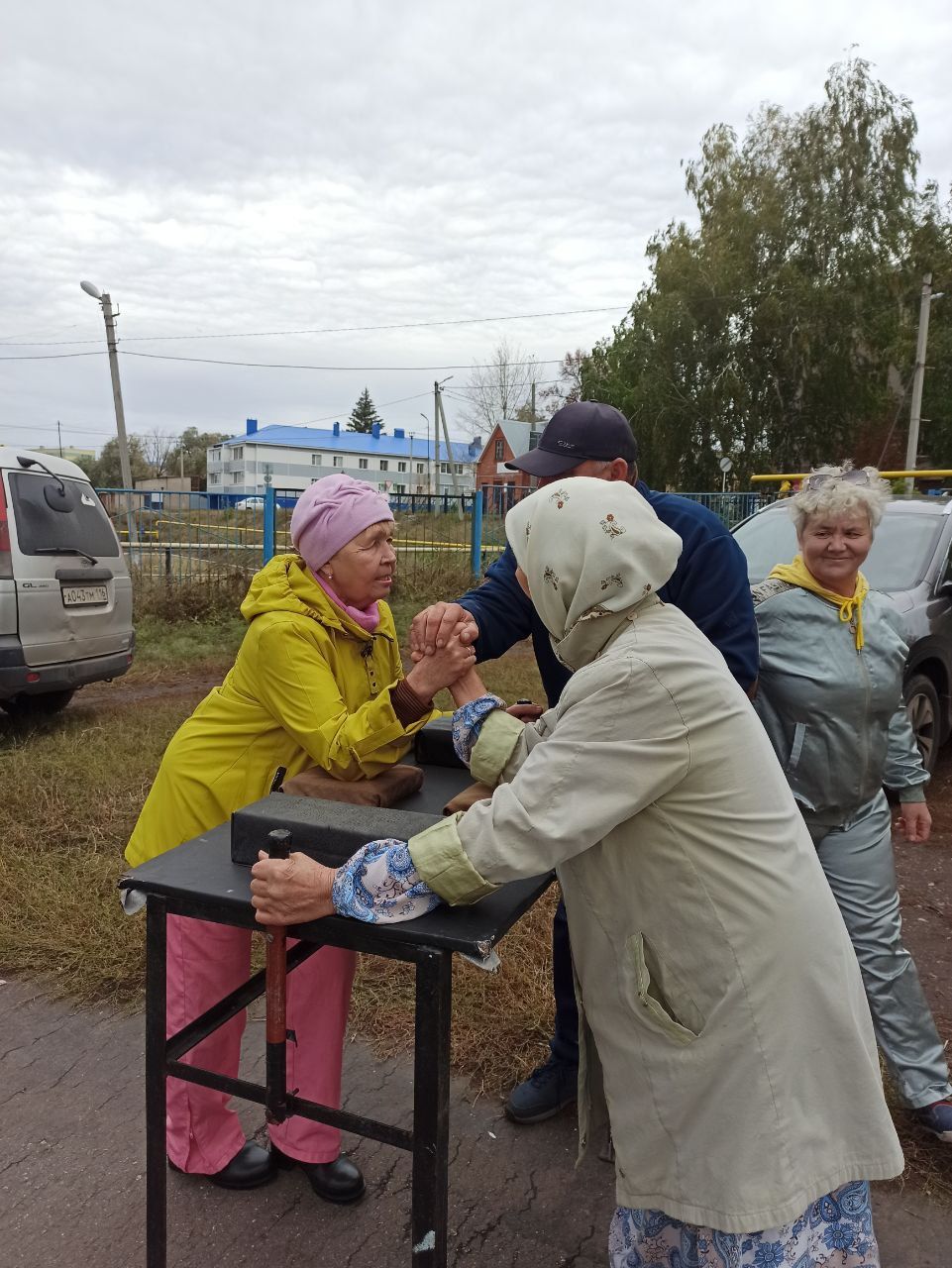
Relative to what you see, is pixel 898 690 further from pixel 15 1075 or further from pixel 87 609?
pixel 87 609

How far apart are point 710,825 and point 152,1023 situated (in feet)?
4.00

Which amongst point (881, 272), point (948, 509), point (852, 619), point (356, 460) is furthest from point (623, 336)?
point (356, 460)

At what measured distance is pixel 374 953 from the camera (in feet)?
5.15

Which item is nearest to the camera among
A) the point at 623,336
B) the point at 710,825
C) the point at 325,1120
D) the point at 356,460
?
the point at 710,825

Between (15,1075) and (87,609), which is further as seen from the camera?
(87,609)

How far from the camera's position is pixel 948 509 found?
5.88m

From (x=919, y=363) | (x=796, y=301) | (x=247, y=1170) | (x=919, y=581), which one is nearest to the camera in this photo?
(x=247, y=1170)

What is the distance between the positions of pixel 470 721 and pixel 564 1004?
118 centimetres

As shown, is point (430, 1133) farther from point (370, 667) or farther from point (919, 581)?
point (919, 581)

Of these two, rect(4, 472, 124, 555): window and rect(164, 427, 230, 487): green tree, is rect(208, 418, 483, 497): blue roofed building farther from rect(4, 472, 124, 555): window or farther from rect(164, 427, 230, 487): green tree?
rect(4, 472, 124, 555): window

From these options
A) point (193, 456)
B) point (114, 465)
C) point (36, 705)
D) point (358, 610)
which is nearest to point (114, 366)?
point (36, 705)

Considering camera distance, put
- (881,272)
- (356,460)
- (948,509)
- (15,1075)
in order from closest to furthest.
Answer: (15,1075) < (948,509) < (881,272) < (356,460)

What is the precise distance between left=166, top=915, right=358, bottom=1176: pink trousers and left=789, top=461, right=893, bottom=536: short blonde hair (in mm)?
1717

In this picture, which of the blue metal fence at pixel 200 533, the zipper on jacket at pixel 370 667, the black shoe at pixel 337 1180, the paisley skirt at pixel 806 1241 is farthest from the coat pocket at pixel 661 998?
the blue metal fence at pixel 200 533
